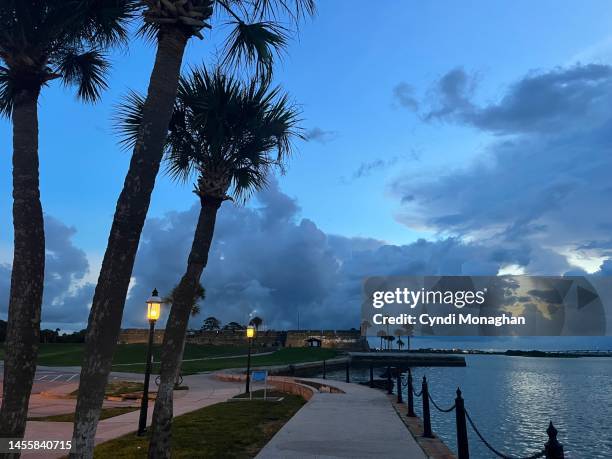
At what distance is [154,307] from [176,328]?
5.41 metres

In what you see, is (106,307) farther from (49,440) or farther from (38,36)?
(49,440)

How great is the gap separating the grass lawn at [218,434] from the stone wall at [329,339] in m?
110

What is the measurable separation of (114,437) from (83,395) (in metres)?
8.59

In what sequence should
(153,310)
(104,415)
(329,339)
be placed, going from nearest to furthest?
(153,310), (104,415), (329,339)

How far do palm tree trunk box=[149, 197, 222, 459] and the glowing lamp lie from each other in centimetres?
492

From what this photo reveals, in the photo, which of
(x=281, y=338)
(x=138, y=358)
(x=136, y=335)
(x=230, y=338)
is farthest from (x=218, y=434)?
(x=281, y=338)

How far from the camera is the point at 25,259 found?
Result: 20.2 ft

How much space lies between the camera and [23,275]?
6.11 metres

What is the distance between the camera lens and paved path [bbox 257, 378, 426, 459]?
386 inches

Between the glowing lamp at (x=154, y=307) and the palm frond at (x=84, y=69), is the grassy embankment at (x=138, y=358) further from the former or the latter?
the palm frond at (x=84, y=69)

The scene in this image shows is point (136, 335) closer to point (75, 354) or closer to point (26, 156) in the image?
point (75, 354)

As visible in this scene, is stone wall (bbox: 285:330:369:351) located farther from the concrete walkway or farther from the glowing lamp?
the glowing lamp

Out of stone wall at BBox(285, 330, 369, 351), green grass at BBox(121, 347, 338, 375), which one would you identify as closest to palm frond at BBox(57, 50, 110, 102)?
green grass at BBox(121, 347, 338, 375)

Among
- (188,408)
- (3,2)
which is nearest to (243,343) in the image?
(188,408)
